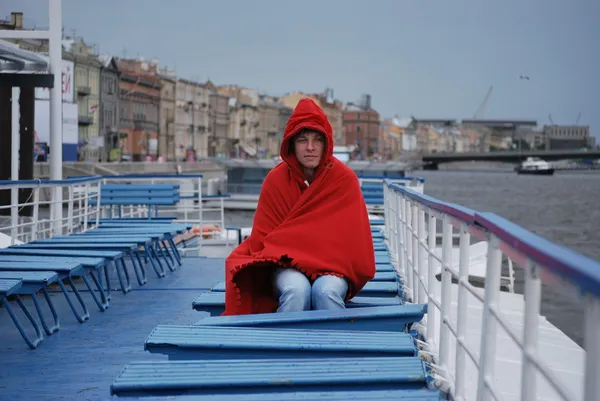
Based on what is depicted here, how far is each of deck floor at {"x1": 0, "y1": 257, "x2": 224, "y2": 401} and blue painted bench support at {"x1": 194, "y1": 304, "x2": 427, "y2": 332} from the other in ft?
2.01

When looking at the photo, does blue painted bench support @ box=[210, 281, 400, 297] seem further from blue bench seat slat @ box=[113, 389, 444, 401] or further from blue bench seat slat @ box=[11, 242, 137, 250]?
blue bench seat slat @ box=[113, 389, 444, 401]

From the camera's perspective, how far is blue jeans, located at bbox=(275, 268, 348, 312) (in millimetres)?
4418

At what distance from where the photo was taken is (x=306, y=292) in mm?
4445

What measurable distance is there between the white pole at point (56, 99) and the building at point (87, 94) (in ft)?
209

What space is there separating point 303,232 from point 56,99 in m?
6.31

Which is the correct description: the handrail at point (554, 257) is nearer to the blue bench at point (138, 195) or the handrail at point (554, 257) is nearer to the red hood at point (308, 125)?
the red hood at point (308, 125)

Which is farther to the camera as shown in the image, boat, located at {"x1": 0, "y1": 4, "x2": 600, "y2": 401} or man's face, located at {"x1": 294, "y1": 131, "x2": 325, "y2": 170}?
man's face, located at {"x1": 294, "y1": 131, "x2": 325, "y2": 170}

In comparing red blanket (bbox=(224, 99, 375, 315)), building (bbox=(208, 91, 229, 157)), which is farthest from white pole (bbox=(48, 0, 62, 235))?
building (bbox=(208, 91, 229, 157))

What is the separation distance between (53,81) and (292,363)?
294 inches

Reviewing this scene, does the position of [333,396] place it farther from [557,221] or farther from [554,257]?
[557,221]

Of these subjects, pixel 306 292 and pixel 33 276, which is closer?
pixel 306 292

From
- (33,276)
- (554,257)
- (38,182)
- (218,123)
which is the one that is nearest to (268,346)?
(554,257)

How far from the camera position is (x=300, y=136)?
468 centimetres

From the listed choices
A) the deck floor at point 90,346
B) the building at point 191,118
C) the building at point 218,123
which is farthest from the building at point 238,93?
the deck floor at point 90,346
